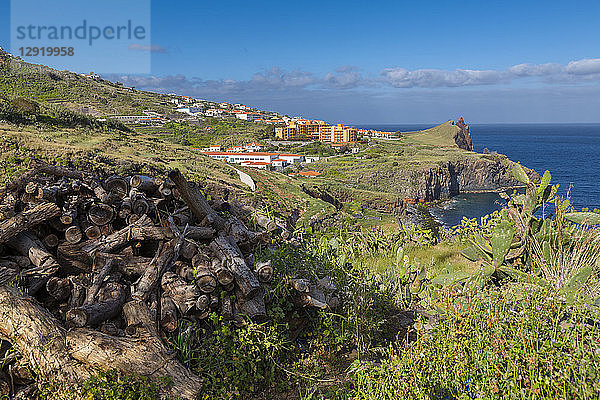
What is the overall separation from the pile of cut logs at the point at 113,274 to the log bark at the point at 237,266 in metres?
0.01

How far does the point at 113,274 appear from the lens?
11.8 feet

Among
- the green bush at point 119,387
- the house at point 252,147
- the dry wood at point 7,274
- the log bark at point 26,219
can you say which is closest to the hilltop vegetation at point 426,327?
the green bush at point 119,387

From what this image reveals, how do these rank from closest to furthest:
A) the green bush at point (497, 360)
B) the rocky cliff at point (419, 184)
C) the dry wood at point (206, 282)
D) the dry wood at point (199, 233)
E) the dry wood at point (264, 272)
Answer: the green bush at point (497, 360), the dry wood at point (206, 282), the dry wood at point (264, 272), the dry wood at point (199, 233), the rocky cliff at point (419, 184)

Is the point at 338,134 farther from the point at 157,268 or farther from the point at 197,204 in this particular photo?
the point at 157,268

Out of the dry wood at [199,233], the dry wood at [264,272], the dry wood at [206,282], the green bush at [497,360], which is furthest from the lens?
the dry wood at [199,233]

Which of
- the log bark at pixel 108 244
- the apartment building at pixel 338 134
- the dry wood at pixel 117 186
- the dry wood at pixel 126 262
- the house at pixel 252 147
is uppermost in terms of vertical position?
the apartment building at pixel 338 134

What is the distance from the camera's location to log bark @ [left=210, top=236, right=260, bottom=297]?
3551 millimetres

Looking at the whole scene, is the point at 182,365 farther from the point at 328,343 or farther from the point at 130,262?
the point at 328,343

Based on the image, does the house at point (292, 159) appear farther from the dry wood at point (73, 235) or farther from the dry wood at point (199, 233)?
the dry wood at point (73, 235)

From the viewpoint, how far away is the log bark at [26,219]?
3611mm

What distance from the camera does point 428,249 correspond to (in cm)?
754

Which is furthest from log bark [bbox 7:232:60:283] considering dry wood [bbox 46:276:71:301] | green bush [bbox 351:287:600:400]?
green bush [bbox 351:287:600:400]

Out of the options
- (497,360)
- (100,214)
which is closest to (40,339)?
(100,214)

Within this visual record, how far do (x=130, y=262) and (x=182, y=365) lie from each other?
1.23 metres
